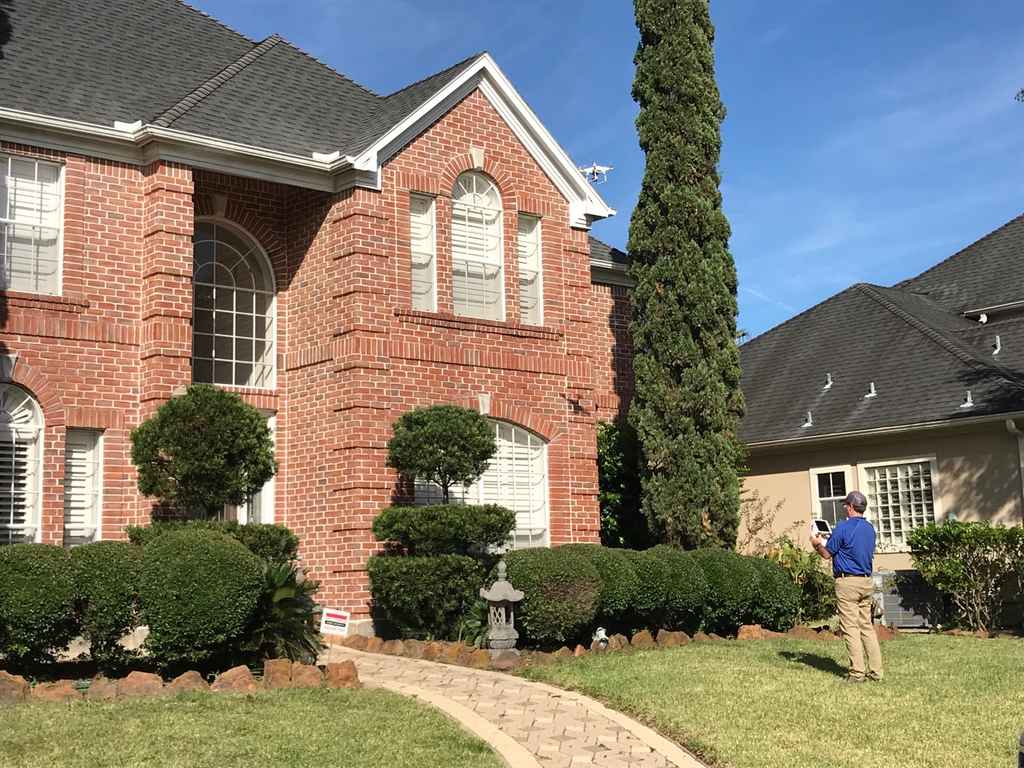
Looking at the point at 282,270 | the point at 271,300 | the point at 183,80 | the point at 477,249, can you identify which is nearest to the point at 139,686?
the point at 271,300

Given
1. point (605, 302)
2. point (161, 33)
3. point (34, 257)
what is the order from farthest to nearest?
point (605, 302) < point (161, 33) < point (34, 257)

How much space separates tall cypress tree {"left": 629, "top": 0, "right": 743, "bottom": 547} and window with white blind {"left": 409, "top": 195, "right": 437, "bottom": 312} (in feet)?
11.1

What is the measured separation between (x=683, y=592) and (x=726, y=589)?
0.77 metres

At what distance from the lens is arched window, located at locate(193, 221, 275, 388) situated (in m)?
17.4

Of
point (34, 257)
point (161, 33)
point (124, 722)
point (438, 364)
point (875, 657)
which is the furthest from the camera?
point (161, 33)

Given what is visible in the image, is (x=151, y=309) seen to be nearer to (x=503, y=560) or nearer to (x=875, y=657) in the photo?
(x=503, y=560)

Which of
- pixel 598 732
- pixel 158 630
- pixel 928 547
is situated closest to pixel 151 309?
pixel 158 630

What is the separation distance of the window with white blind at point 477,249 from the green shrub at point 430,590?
14.5 ft

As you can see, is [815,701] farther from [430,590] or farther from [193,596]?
[193,596]

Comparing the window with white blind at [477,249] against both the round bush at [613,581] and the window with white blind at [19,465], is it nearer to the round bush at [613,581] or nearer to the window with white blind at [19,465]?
the round bush at [613,581]

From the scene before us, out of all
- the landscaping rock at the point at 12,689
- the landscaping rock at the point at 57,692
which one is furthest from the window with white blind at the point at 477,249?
the landscaping rock at the point at 12,689

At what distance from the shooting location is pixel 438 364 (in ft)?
56.9

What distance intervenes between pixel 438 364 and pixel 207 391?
4.00 m

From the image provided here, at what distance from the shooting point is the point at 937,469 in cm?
2050
